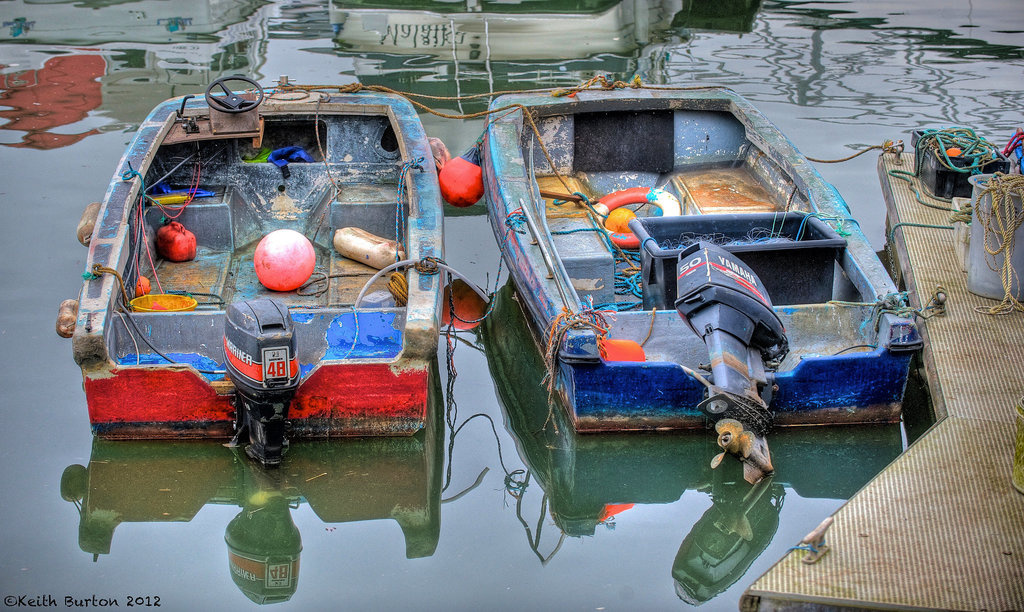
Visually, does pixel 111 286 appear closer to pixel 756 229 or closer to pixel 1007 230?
pixel 756 229

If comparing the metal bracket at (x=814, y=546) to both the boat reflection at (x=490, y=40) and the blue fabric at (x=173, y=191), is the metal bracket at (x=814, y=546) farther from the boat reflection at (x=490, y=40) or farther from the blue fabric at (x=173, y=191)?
the boat reflection at (x=490, y=40)

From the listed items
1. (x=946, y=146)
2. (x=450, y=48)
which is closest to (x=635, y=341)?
(x=946, y=146)

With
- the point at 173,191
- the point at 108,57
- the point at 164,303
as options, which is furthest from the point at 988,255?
the point at 108,57

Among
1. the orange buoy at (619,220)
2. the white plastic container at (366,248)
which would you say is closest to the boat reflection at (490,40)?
the orange buoy at (619,220)

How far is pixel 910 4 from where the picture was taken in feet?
46.9

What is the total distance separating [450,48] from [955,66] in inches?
218

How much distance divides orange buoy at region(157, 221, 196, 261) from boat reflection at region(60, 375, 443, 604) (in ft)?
5.07

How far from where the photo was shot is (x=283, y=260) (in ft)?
18.6

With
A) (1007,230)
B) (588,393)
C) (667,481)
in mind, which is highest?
(1007,230)

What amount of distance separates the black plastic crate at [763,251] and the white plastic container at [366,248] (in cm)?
137

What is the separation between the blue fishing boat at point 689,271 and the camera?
4.49 m

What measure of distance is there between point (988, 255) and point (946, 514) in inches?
77.7

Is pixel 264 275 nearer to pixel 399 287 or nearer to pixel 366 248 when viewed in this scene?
pixel 366 248

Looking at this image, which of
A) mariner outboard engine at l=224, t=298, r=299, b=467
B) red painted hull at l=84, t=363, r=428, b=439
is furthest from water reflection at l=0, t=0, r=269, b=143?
mariner outboard engine at l=224, t=298, r=299, b=467
